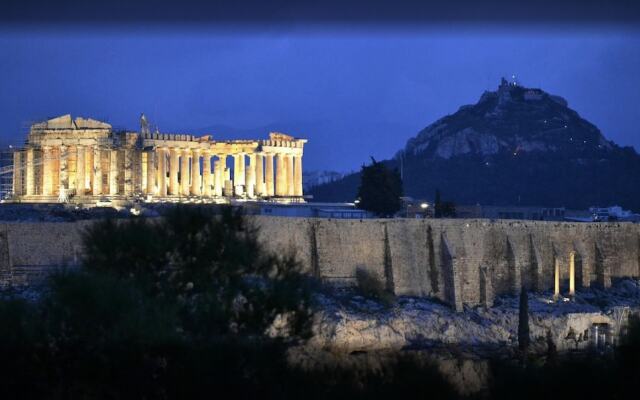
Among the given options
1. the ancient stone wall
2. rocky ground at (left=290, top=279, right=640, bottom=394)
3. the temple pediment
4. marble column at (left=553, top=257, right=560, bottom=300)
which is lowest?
rocky ground at (left=290, top=279, right=640, bottom=394)

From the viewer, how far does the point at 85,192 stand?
47125mm

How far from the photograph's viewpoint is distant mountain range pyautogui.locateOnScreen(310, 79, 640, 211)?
266 ft

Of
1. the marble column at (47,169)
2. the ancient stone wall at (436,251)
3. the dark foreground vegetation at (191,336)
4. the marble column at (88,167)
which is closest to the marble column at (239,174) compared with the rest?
the marble column at (88,167)

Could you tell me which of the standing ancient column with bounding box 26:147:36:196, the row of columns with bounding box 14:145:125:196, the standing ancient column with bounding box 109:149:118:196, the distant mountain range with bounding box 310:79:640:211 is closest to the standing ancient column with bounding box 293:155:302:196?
the row of columns with bounding box 14:145:125:196

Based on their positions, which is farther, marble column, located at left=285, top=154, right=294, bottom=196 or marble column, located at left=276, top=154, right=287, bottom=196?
marble column, located at left=285, top=154, right=294, bottom=196

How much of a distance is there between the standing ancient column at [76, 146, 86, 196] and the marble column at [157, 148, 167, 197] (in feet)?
11.3

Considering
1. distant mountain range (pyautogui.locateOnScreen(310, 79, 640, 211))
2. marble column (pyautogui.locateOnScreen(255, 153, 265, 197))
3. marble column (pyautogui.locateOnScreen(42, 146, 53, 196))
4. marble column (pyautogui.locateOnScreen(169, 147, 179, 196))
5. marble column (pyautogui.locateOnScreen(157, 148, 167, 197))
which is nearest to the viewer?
marble column (pyautogui.locateOnScreen(42, 146, 53, 196))

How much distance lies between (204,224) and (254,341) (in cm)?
324

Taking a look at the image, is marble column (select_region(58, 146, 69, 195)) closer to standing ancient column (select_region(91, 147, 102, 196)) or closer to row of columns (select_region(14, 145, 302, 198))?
row of columns (select_region(14, 145, 302, 198))

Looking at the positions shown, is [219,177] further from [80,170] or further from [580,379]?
[580,379]

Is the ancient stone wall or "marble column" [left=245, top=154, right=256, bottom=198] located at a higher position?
"marble column" [left=245, top=154, right=256, bottom=198]

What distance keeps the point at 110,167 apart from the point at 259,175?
8705mm

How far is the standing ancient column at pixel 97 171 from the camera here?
47.4 m

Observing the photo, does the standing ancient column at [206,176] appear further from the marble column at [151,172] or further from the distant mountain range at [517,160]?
the distant mountain range at [517,160]
